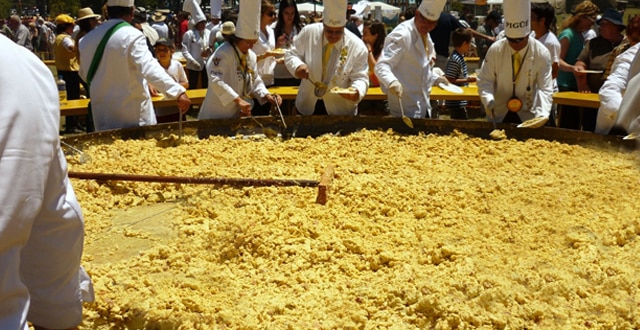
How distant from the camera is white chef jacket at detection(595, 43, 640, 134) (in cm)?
486

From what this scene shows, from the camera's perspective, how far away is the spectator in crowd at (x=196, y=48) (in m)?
10.1

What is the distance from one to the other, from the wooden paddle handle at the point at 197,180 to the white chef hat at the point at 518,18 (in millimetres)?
2240

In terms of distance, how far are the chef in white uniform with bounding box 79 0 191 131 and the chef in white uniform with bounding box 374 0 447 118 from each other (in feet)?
5.45

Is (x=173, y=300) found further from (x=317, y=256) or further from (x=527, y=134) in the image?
(x=527, y=134)

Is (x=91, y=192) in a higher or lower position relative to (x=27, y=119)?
lower

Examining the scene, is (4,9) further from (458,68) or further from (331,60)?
(331,60)

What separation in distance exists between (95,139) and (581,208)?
3350mm

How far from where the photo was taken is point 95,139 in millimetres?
5008

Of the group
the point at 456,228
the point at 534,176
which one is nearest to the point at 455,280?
the point at 456,228

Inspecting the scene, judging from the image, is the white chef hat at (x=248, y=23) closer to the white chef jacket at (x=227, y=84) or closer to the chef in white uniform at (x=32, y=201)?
the white chef jacket at (x=227, y=84)

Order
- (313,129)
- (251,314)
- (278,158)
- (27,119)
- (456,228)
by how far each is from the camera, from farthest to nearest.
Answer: (313,129), (278,158), (456,228), (251,314), (27,119)

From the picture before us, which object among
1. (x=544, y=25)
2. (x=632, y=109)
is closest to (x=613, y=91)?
(x=544, y=25)

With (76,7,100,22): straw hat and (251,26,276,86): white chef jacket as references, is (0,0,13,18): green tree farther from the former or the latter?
(251,26,276,86): white chef jacket

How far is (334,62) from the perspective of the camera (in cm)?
575
